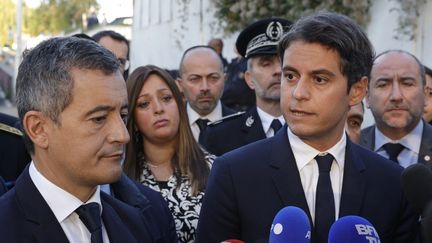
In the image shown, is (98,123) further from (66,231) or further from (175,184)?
(175,184)

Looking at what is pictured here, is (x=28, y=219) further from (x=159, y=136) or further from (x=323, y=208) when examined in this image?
(x=159, y=136)

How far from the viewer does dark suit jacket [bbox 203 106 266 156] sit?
5.35m

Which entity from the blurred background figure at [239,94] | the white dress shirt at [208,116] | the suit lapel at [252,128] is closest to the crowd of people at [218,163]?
the suit lapel at [252,128]

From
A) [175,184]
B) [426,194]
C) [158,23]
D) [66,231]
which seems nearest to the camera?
[426,194]

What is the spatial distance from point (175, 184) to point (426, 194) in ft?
7.18

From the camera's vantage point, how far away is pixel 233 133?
17.8 feet

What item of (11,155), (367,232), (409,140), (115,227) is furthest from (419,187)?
(11,155)

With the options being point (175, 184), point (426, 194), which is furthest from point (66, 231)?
point (175, 184)

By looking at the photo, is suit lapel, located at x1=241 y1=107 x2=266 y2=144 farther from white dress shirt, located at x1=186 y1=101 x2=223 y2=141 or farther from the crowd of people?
white dress shirt, located at x1=186 y1=101 x2=223 y2=141

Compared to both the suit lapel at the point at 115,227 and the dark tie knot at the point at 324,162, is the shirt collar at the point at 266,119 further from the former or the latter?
the suit lapel at the point at 115,227

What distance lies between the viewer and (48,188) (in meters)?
2.82

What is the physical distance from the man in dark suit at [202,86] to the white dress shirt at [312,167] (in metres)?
3.55

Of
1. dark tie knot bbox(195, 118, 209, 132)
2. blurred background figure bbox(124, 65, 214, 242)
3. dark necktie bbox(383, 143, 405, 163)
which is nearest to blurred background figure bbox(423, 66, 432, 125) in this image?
dark necktie bbox(383, 143, 405, 163)

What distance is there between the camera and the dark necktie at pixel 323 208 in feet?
10.0
